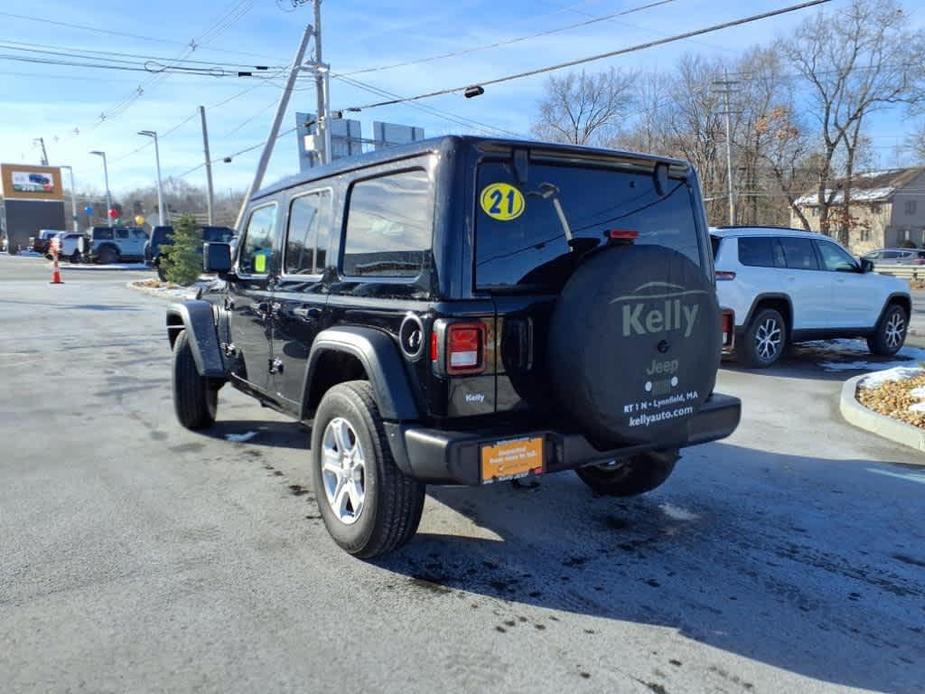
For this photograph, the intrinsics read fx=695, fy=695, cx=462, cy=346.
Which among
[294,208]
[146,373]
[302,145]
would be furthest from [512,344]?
[302,145]

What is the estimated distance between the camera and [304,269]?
161 inches

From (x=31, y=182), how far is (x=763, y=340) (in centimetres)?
8250

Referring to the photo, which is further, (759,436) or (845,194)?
(845,194)

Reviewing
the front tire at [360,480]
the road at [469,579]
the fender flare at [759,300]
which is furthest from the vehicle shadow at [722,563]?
the fender flare at [759,300]

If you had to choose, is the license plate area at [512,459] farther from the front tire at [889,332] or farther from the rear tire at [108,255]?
the rear tire at [108,255]

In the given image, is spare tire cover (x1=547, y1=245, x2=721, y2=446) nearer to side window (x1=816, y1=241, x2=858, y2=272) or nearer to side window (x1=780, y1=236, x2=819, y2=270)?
side window (x1=780, y1=236, x2=819, y2=270)

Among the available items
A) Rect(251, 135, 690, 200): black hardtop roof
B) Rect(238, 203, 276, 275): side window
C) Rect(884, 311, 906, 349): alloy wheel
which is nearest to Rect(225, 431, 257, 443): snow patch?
Rect(238, 203, 276, 275): side window

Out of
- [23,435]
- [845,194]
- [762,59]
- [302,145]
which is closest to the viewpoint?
[23,435]

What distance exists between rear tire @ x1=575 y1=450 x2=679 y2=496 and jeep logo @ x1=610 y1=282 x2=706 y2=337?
40.7 inches

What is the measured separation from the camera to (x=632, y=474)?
4.23m

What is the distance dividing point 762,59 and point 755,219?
39.0 ft

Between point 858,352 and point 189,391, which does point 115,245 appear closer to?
point 189,391

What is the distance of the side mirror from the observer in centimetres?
493

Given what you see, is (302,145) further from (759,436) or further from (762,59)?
(762,59)
